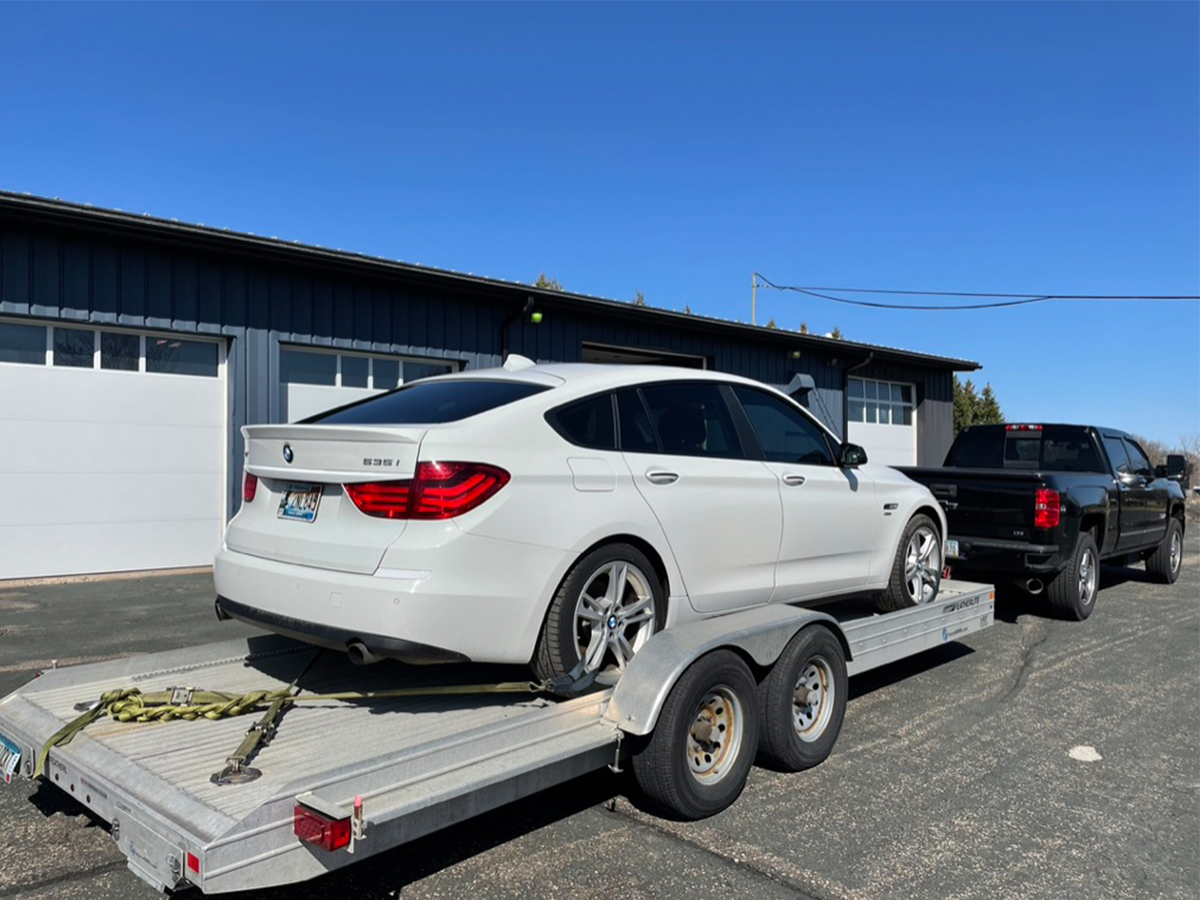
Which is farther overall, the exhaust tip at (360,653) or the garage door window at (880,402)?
the garage door window at (880,402)

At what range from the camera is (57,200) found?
355 inches

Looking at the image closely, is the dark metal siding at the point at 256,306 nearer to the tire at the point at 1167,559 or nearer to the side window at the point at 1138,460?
the side window at the point at 1138,460

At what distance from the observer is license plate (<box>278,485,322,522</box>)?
11.7 ft

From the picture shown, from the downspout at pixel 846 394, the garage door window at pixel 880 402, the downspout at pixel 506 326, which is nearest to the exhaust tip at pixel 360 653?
the downspout at pixel 506 326

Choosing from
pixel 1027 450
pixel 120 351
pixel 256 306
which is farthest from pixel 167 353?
pixel 1027 450

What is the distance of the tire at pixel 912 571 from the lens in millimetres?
5781

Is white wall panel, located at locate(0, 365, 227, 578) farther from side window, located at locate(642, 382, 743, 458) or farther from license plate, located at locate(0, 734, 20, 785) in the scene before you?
side window, located at locate(642, 382, 743, 458)

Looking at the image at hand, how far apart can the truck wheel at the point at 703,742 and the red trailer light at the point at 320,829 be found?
1366mm

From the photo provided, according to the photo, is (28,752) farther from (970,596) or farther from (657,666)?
(970,596)

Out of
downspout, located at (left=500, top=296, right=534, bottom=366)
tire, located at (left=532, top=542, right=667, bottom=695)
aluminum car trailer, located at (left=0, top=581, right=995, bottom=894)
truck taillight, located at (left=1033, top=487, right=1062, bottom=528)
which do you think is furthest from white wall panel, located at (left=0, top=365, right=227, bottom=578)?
truck taillight, located at (left=1033, top=487, right=1062, bottom=528)

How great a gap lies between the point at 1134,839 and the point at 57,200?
33.9 ft

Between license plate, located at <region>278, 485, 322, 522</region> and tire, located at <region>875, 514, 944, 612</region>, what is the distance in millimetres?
3770

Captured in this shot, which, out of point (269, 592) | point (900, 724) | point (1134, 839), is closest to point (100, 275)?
point (269, 592)

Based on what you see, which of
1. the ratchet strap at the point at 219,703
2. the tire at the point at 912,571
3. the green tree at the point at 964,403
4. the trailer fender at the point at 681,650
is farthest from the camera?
the green tree at the point at 964,403
